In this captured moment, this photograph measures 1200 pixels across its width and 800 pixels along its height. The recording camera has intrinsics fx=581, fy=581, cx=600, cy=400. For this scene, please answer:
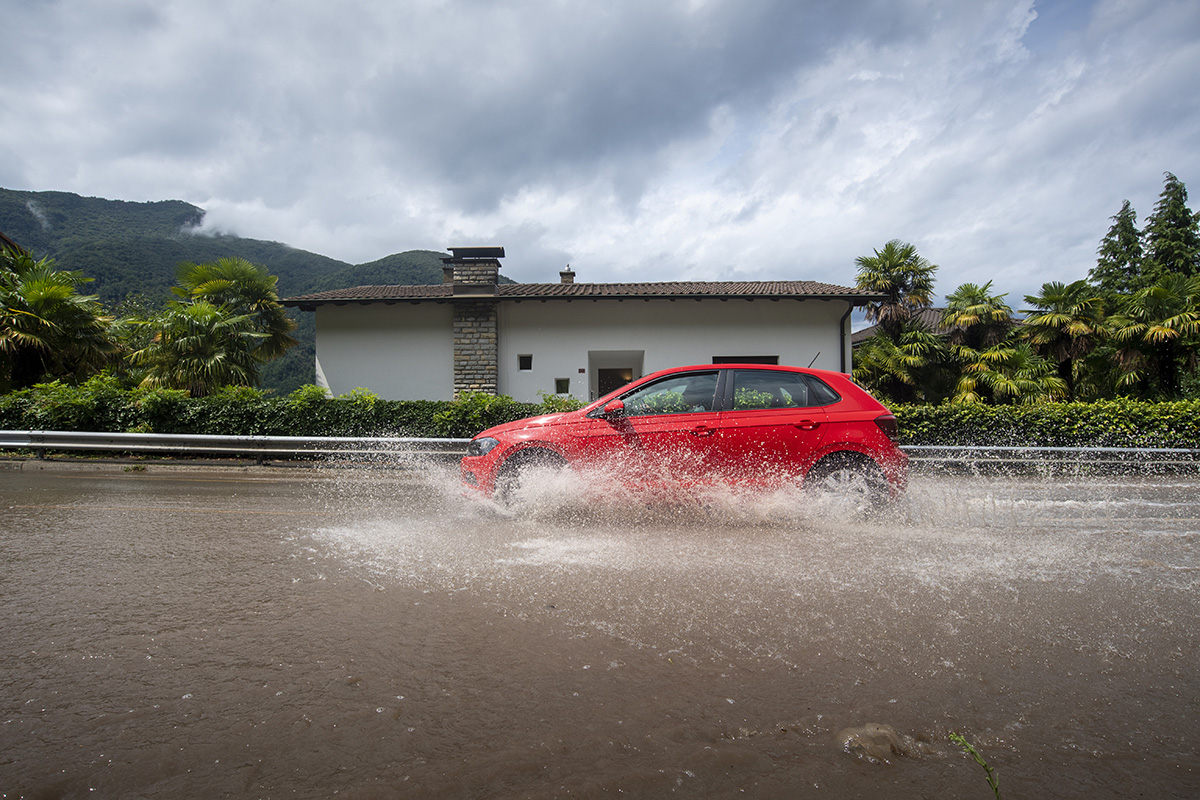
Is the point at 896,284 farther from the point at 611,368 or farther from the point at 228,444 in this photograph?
the point at 228,444

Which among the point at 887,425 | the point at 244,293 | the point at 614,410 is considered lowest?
the point at 887,425

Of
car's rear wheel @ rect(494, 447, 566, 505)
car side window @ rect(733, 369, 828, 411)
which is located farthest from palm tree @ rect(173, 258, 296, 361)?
car side window @ rect(733, 369, 828, 411)

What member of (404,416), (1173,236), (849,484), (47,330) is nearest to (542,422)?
(849,484)

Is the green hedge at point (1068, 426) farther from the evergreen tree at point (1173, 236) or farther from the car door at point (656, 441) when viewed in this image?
the evergreen tree at point (1173, 236)

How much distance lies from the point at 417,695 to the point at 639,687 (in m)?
0.89

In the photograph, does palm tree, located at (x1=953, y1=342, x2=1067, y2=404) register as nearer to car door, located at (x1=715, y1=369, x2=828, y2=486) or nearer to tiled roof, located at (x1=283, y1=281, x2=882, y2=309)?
tiled roof, located at (x1=283, y1=281, x2=882, y2=309)

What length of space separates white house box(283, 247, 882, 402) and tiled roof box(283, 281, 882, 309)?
0.27 feet

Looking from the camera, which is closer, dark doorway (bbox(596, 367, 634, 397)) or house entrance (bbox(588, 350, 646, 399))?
house entrance (bbox(588, 350, 646, 399))

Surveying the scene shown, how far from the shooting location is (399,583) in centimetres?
366

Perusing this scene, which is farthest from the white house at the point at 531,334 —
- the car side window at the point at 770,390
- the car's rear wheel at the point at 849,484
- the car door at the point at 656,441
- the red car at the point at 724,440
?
the car's rear wheel at the point at 849,484

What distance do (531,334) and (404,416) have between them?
5838mm

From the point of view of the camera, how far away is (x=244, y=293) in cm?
1752

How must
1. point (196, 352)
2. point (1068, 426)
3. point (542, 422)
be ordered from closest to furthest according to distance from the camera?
point (542, 422)
point (1068, 426)
point (196, 352)

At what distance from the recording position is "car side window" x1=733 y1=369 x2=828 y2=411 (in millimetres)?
5789
